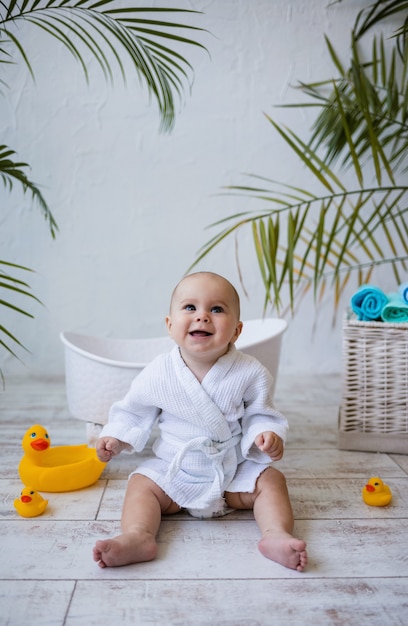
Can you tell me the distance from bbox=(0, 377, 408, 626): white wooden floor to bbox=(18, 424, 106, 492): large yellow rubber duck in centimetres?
3

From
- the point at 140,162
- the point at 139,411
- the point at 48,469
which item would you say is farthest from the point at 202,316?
the point at 140,162

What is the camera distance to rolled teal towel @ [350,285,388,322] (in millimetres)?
1779

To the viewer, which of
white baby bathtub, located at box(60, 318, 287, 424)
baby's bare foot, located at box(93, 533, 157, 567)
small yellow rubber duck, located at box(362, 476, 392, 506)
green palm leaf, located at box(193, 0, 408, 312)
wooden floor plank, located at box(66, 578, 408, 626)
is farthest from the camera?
green palm leaf, located at box(193, 0, 408, 312)

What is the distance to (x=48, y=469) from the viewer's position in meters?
1.55

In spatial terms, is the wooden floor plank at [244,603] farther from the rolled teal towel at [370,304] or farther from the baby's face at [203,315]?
the rolled teal towel at [370,304]

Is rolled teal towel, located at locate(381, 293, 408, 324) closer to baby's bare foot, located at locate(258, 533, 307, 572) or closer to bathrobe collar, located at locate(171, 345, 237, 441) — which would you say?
bathrobe collar, located at locate(171, 345, 237, 441)

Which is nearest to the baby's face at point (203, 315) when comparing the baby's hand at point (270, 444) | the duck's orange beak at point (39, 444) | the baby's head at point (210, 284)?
the baby's head at point (210, 284)

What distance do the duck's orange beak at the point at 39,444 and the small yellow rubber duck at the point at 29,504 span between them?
164 millimetres

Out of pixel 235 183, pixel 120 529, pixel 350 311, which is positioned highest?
pixel 235 183

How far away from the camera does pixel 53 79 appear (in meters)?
2.46

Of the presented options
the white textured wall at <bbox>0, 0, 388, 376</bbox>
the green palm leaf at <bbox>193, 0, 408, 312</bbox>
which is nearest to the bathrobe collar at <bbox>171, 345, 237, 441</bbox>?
the green palm leaf at <bbox>193, 0, 408, 312</bbox>

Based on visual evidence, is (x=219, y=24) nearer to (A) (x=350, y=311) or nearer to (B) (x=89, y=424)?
(A) (x=350, y=311)

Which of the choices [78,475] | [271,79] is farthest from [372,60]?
[78,475]

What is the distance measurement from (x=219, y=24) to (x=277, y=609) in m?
2.05
